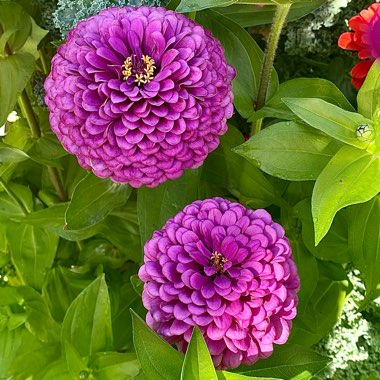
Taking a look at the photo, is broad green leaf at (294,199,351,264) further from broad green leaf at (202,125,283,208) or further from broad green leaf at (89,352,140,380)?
broad green leaf at (89,352,140,380)

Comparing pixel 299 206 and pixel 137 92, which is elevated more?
pixel 137 92

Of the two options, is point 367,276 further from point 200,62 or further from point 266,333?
point 200,62

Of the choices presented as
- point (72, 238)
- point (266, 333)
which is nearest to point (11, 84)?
point (72, 238)

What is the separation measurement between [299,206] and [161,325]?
26cm

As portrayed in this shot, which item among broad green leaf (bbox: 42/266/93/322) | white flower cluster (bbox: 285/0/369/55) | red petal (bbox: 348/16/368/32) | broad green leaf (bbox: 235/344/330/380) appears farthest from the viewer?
broad green leaf (bbox: 42/266/93/322)

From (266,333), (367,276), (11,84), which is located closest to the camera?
(266,333)

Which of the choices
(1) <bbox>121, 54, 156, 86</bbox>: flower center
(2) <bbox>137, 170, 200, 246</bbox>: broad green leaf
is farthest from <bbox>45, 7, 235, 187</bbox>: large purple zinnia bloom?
(2) <bbox>137, 170, 200, 246</bbox>: broad green leaf

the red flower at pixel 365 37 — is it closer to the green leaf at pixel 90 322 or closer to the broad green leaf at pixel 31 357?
the green leaf at pixel 90 322

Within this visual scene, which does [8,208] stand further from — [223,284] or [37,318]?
[223,284]

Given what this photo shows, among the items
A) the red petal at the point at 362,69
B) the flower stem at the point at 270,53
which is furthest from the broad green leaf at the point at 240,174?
the red petal at the point at 362,69

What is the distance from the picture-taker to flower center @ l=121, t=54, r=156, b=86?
558 millimetres

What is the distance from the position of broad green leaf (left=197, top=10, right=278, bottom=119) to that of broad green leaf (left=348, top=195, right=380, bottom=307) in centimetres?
16

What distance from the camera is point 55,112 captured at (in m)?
0.59

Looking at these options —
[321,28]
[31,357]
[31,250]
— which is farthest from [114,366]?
[321,28]
